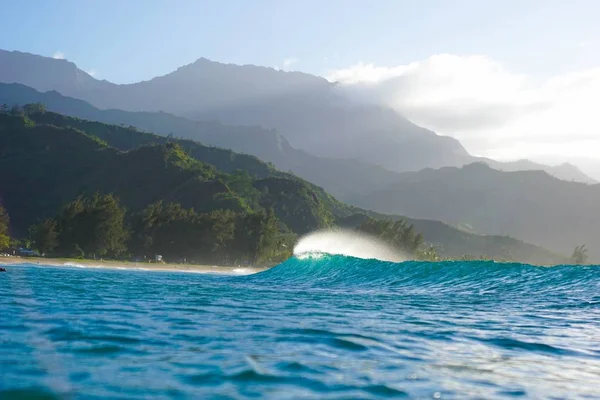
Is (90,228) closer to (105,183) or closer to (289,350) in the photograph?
(289,350)

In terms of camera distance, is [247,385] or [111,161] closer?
[247,385]

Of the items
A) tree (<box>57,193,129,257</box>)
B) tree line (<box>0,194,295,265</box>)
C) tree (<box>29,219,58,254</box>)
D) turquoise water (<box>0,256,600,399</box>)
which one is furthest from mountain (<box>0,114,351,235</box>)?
turquoise water (<box>0,256,600,399</box>)

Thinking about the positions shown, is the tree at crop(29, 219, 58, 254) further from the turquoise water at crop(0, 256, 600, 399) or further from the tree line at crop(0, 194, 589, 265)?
the turquoise water at crop(0, 256, 600, 399)

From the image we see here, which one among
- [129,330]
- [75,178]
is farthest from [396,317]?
[75,178]

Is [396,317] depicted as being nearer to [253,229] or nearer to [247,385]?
[247,385]

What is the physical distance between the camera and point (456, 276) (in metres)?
31.9

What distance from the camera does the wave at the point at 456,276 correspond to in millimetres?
25906

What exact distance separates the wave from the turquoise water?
8670mm

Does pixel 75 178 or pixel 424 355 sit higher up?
pixel 75 178

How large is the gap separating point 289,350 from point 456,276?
80.9 ft

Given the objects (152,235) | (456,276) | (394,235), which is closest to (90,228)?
(152,235)

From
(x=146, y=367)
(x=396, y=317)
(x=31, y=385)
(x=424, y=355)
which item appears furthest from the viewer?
(x=396, y=317)

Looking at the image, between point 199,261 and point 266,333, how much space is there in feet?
320

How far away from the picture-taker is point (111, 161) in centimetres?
19500
